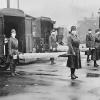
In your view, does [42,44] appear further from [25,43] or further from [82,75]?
[82,75]

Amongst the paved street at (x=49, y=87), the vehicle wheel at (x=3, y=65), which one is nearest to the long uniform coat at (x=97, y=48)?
the paved street at (x=49, y=87)

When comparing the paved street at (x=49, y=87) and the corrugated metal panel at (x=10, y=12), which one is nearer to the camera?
the paved street at (x=49, y=87)

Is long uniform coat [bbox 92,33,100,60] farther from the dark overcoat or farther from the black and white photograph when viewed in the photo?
the dark overcoat

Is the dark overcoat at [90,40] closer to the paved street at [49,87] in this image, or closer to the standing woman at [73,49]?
the paved street at [49,87]

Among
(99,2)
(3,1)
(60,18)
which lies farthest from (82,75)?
(99,2)

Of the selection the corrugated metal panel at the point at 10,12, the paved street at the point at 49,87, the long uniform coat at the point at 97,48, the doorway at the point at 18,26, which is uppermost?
the corrugated metal panel at the point at 10,12

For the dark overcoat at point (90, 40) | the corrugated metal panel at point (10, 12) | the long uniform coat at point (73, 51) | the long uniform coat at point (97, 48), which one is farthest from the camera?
the dark overcoat at point (90, 40)

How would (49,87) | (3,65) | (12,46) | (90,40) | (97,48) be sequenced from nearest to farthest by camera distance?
(49,87) → (12,46) → (3,65) → (97,48) → (90,40)

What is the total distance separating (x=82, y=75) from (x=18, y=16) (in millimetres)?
5646

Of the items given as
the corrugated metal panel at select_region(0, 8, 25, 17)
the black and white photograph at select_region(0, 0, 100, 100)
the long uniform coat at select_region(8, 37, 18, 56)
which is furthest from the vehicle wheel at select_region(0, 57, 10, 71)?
the corrugated metal panel at select_region(0, 8, 25, 17)

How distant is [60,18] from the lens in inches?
2594

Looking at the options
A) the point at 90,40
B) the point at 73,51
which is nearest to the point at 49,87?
the point at 73,51

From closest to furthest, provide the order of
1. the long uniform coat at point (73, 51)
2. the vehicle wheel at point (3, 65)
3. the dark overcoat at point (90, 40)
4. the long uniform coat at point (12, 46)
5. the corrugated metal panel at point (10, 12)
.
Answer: the long uniform coat at point (73, 51), the long uniform coat at point (12, 46), the vehicle wheel at point (3, 65), the corrugated metal panel at point (10, 12), the dark overcoat at point (90, 40)

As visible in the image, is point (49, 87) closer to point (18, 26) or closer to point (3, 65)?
point (3, 65)
